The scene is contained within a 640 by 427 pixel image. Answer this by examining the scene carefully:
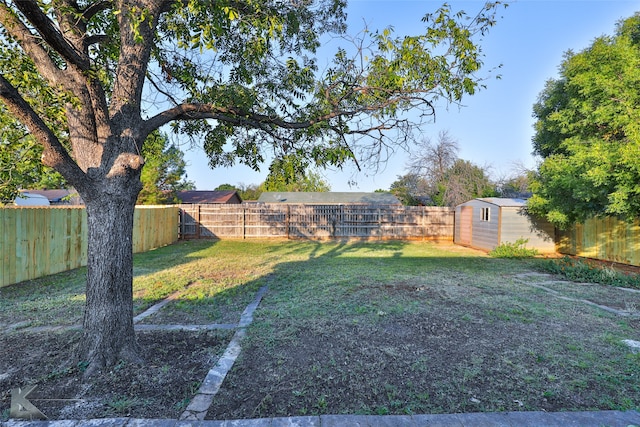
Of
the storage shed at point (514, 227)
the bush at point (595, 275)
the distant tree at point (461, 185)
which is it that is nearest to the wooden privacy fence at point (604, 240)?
the storage shed at point (514, 227)

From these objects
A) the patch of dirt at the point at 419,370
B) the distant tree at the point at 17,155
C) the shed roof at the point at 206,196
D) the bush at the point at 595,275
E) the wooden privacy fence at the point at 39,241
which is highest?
the shed roof at the point at 206,196

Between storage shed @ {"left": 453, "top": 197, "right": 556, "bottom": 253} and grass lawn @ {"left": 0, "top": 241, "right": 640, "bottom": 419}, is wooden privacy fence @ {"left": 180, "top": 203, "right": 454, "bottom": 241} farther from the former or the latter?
grass lawn @ {"left": 0, "top": 241, "right": 640, "bottom": 419}

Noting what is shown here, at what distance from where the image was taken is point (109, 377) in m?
2.42

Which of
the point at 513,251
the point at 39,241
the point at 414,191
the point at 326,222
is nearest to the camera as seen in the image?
the point at 39,241

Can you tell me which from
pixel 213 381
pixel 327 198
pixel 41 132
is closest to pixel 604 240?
pixel 213 381

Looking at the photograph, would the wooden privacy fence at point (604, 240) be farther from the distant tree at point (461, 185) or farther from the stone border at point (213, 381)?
the stone border at point (213, 381)

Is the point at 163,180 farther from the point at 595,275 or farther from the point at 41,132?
the point at 595,275

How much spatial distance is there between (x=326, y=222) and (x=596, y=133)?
10.3m

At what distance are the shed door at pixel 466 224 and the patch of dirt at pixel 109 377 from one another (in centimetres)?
1234

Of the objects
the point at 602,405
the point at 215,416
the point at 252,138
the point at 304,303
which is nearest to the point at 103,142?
the point at 252,138

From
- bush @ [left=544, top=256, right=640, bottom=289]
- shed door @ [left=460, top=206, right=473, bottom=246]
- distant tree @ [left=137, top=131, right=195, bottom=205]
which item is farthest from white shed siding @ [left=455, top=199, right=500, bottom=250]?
distant tree @ [left=137, top=131, right=195, bottom=205]

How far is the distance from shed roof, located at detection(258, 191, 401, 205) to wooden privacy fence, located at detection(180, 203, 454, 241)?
7.81 metres

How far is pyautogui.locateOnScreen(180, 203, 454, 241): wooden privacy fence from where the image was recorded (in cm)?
1474

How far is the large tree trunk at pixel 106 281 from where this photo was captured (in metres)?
2.55
